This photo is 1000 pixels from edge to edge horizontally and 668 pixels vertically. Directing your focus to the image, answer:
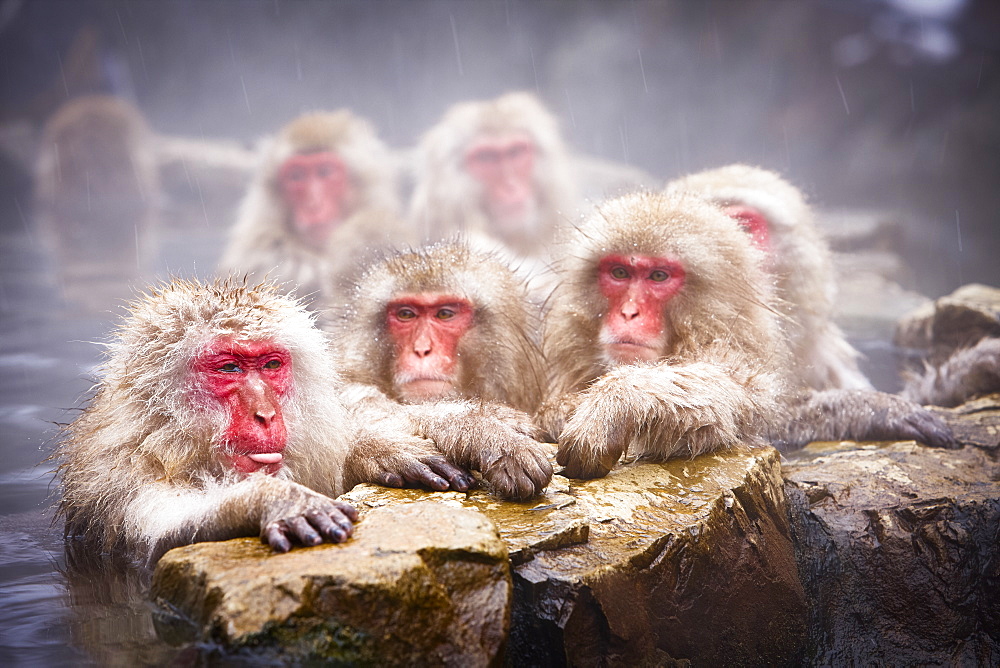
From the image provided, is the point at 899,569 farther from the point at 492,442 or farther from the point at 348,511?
the point at 348,511

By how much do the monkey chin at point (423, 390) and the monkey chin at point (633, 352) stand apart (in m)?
0.78

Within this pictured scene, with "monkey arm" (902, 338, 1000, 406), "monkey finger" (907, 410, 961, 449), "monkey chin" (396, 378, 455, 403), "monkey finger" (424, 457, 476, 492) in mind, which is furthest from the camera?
"monkey arm" (902, 338, 1000, 406)

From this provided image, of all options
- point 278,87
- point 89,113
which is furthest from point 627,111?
point 89,113

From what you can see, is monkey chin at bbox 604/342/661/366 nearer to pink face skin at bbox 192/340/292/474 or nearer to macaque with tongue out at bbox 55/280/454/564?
macaque with tongue out at bbox 55/280/454/564

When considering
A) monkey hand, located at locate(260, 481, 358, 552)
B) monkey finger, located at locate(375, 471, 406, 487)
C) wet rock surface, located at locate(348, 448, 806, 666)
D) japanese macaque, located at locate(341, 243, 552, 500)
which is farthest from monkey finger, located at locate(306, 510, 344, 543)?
japanese macaque, located at locate(341, 243, 552, 500)

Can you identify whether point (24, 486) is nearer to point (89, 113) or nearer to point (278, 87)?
point (89, 113)

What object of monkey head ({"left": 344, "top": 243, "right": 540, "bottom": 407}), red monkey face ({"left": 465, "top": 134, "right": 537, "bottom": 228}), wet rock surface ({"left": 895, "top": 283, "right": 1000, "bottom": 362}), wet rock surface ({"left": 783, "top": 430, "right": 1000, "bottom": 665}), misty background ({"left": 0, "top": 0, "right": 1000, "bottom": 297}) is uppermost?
misty background ({"left": 0, "top": 0, "right": 1000, "bottom": 297})

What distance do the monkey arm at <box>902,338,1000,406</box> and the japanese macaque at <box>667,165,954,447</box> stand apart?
0.40 meters

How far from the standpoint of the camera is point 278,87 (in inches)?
330

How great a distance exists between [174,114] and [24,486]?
15.6ft

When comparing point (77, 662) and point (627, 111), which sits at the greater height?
point (627, 111)

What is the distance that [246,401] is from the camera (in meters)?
2.61

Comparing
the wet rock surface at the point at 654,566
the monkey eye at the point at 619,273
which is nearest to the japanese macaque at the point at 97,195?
the monkey eye at the point at 619,273

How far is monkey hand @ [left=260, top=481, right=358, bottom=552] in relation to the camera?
2170 millimetres
